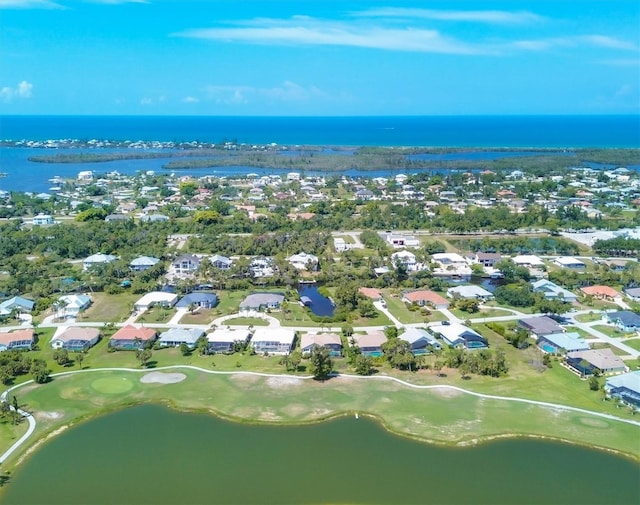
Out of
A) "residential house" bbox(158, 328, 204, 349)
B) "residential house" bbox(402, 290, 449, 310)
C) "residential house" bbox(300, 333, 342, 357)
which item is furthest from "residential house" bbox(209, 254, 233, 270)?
"residential house" bbox(300, 333, 342, 357)

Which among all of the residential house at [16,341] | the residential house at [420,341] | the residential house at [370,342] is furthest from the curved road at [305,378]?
the residential house at [16,341]

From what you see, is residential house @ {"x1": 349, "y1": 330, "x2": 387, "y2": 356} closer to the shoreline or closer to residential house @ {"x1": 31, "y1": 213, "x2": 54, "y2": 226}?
the shoreline

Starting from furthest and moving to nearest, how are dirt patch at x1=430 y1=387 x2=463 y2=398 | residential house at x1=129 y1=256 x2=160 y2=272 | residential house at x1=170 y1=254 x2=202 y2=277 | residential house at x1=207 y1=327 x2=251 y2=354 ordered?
1. residential house at x1=129 y1=256 x2=160 y2=272
2. residential house at x1=170 y1=254 x2=202 y2=277
3. residential house at x1=207 y1=327 x2=251 y2=354
4. dirt patch at x1=430 y1=387 x2=463 y2=398

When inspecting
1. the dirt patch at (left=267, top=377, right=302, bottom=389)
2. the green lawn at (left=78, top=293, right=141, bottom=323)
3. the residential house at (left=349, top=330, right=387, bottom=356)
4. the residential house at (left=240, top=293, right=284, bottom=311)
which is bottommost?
the dirt patch at (left=267, top=377, right=302, bottom=389)

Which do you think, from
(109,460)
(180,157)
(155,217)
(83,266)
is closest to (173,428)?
(109,460)

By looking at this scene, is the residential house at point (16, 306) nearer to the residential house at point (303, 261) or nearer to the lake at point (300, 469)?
the lake at point (300, 469)

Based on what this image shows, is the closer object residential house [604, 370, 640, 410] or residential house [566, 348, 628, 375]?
residential house [604, 370, 640, 410]

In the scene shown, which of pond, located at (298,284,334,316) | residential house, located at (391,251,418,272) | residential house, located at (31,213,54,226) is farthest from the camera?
residential house, located at (31,213,54,226)

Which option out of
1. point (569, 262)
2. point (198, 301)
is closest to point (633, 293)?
point (569, 262)
